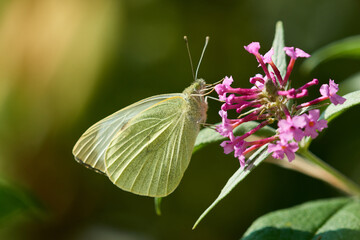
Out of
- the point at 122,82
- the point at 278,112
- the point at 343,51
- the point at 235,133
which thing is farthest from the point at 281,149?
the point at 122,82

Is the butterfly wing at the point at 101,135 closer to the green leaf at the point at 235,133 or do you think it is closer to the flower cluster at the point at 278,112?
the green leaf at the point at 235,133

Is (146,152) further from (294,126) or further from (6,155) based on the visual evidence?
(6,155)

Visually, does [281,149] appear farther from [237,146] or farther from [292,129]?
[237,146]

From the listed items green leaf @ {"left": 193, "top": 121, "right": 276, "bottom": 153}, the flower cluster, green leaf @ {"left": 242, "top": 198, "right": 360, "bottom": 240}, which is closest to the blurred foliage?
green leaf @ {"left": 242, "top": 198, "right": 360, "bottom": 240}

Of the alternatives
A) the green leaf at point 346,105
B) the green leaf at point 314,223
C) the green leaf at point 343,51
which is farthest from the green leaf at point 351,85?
the green leaf at point 346,105

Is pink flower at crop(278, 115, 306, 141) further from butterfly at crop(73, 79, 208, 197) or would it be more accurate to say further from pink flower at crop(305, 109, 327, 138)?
butterfly at crop(73, 79, 208, 197)
